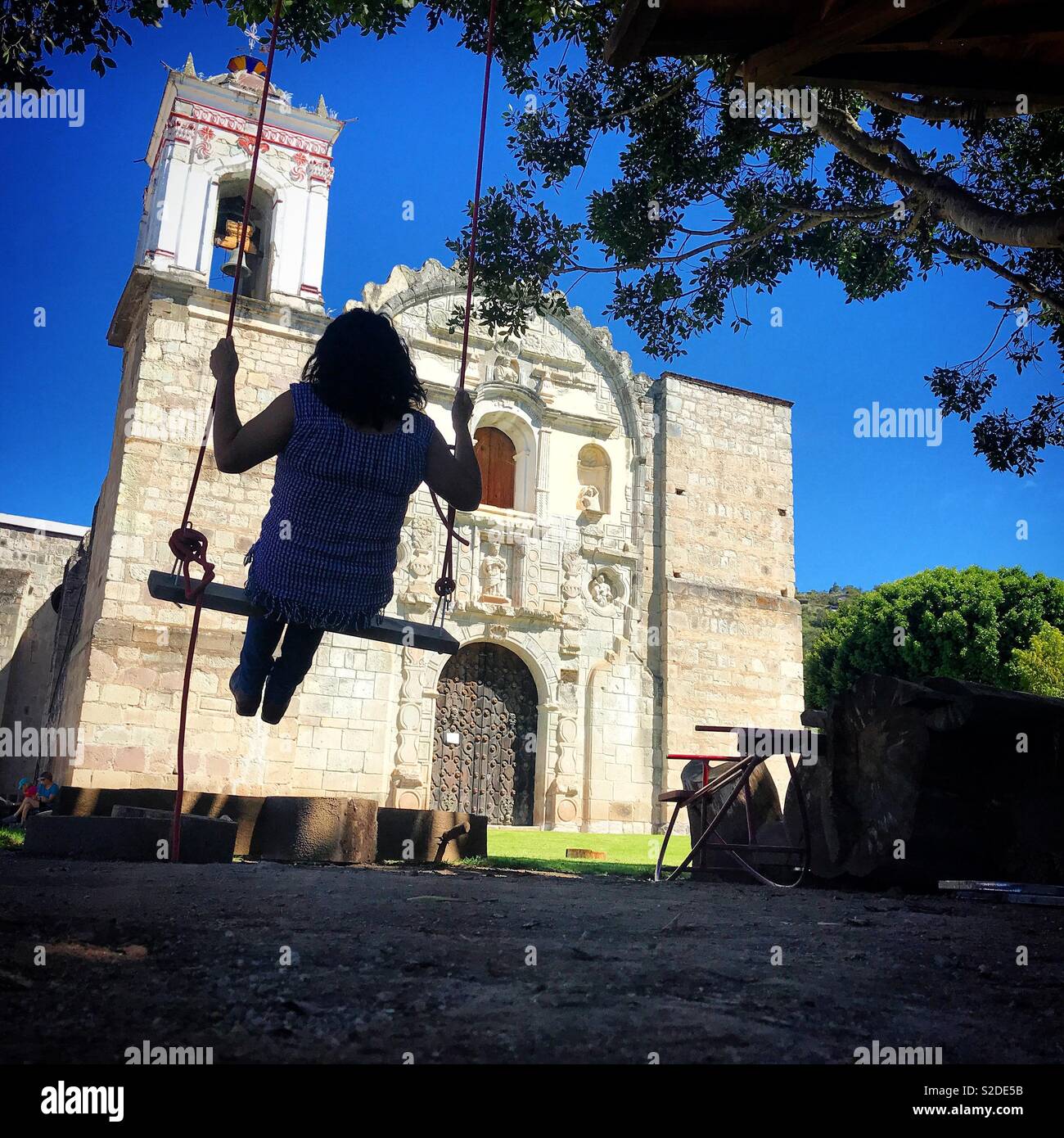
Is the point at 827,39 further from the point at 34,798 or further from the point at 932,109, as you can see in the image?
the point at 34,798

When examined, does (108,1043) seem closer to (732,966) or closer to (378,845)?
(732,966)

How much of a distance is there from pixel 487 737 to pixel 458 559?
311cm

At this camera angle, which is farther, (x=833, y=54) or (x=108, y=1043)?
(x=833, y=54)

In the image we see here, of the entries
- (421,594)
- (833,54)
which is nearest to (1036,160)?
(833,54)

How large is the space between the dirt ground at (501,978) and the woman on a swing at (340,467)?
1.18 m

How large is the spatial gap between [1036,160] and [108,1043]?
8.68 meters

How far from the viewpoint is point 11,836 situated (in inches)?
411

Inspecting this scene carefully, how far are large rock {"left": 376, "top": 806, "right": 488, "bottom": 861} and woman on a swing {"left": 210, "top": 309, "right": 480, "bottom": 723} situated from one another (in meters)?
5.08

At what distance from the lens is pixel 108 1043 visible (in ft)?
5.78

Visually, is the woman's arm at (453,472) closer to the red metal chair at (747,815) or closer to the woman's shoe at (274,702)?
the woman's shoe at (274,702)

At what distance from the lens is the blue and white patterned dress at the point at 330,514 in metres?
3.67

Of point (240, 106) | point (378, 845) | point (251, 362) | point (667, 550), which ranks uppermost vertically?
point (240, 106)

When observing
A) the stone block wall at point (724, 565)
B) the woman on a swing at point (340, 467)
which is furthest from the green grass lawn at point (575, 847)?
the woman on a swing at point (340, 467)

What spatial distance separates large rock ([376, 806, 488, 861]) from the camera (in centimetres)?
862
